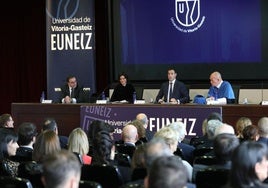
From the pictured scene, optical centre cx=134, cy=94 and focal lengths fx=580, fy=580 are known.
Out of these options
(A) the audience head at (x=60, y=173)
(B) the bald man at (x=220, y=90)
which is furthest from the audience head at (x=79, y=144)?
(B) the bald man at (x=220, y=90)

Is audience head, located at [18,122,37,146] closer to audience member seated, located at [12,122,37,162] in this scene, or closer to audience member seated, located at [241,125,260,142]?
audience member seated, located at [12,122,37,162]

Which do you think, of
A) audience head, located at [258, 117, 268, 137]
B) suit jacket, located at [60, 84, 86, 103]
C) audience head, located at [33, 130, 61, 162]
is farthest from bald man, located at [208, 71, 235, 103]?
audience head, located at [33, 130, 61, 162]

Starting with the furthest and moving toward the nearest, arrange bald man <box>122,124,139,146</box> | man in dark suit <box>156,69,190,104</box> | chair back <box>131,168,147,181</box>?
man in dark suit <box>156,69,190,104</box> < bald man <box>122,124,139,146</box> < chair back <box>131,168,147,181</box>

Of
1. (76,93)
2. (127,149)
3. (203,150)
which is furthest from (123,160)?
(76,93)

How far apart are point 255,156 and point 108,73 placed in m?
9.65

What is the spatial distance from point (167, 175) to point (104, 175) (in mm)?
1703

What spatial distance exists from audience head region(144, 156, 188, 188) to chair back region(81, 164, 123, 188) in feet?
5.11

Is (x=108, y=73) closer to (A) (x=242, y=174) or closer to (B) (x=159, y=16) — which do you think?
(B) (x=159, y=16)

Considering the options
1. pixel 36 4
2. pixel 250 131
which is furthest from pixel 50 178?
pixel 36 4

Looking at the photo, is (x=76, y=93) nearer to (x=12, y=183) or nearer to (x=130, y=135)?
(x=130, y=135)

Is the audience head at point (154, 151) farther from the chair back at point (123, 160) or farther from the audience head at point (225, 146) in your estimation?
the chair back at point (123, 160)

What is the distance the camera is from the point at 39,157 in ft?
14.0

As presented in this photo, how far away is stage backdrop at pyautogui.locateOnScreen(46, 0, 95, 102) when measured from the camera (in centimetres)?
1121

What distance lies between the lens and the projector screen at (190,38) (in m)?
10.9
